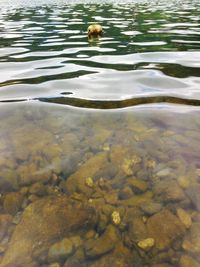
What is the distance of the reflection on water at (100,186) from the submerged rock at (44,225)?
10 millimetres

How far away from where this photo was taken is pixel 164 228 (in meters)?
2.79

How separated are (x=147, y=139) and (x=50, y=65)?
4.63m

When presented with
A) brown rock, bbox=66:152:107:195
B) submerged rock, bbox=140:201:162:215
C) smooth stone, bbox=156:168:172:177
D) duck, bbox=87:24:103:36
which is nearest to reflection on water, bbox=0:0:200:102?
duck, bbox=87:24:103:36

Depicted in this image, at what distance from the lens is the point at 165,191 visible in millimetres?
3221

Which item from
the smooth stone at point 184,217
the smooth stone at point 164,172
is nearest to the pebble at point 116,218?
the smooth stone at point 184,217

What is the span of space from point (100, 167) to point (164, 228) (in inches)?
47.8

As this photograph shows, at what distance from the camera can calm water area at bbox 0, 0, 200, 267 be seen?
263 cm

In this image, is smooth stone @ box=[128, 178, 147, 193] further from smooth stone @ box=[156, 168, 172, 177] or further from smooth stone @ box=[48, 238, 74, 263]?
smooth stone @ box=[48, 238, 74, 263]

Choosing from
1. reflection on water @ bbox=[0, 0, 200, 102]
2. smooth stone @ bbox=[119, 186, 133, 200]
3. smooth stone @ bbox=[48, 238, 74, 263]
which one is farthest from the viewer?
reflection on water @ bbox=[0, 0, 200, 102]

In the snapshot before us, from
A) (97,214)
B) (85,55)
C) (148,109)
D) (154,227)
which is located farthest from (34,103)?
(85,55)

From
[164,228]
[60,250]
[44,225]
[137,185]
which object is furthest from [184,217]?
[44,225]

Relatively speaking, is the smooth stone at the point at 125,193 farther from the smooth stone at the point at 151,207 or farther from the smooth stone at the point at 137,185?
the smooth stone at the point at 151,207

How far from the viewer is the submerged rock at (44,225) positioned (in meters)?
2.56

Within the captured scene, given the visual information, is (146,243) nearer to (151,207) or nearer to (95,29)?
(151,207)
